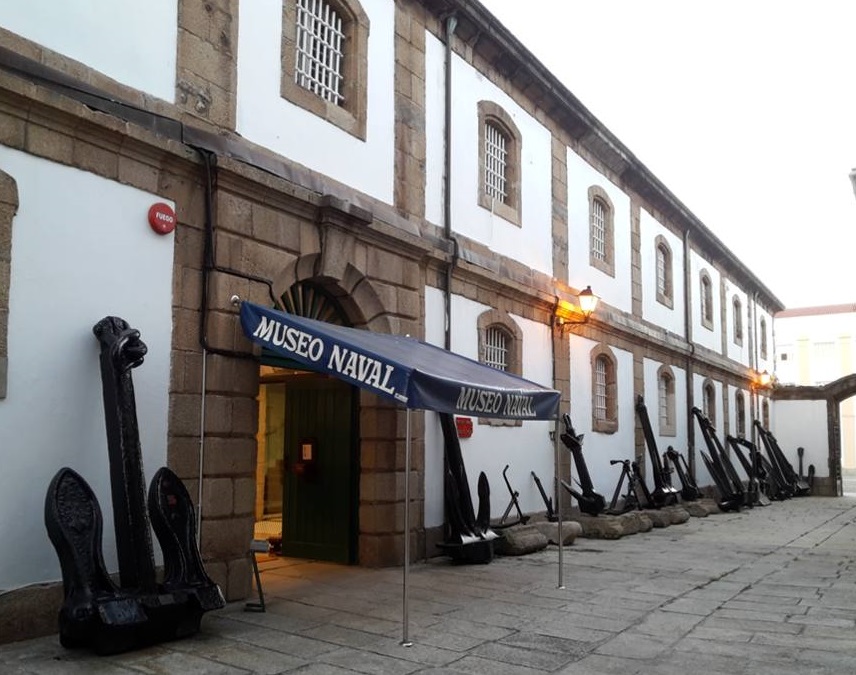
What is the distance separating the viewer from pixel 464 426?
10.1 meters

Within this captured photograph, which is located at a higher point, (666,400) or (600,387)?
(600,387)

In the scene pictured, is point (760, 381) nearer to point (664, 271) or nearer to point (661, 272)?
point (664, 271)

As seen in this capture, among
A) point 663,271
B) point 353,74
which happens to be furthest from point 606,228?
point 353,74

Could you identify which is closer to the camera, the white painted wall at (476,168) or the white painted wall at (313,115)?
the white painted wall at (313,115)

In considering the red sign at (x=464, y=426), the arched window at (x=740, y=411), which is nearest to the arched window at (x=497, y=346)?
the red sign at (x=464, y=426)

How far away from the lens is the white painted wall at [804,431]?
2631 cm

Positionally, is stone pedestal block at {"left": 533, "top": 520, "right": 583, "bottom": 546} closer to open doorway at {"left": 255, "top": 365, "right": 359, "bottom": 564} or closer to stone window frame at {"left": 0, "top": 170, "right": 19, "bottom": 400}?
open doorway at {"left": 255, "top": 365, "right": 359, "bottom": 564}

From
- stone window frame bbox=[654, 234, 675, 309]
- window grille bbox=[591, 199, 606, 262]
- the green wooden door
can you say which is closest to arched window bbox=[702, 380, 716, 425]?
stone window frame bbox=[654, 234, 675, 309]

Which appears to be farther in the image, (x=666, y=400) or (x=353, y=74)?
(x=666, y=400)

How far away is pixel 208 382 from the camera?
6.59 m

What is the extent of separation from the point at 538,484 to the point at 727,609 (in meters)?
4.55

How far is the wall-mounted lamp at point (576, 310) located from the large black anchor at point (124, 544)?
27.3 ft

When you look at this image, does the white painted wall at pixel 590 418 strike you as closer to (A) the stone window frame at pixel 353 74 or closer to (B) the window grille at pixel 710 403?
(A) the stone window frame at pixel 353 74

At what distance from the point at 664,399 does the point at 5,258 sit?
50.8 ft
